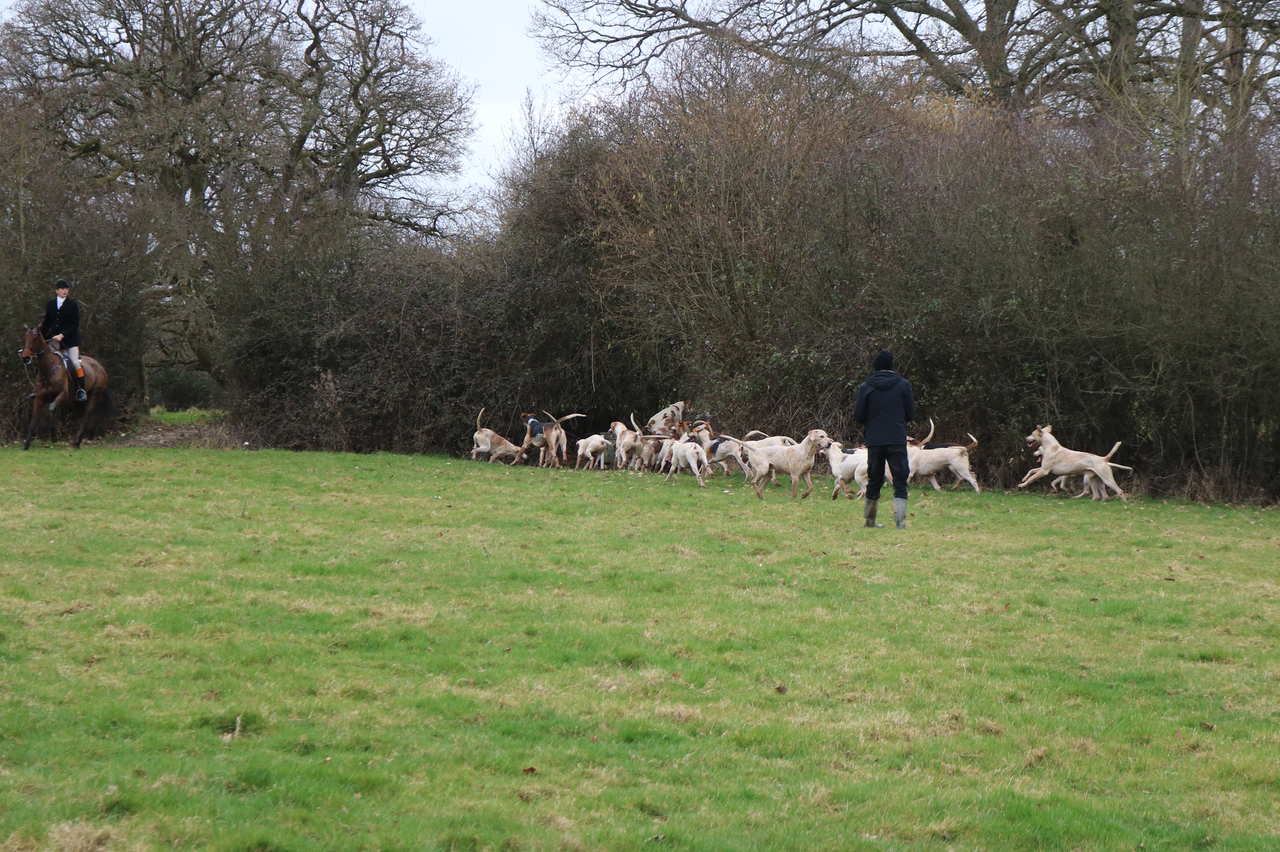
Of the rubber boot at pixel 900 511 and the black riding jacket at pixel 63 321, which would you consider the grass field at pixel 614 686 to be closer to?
the rubber boot at pixel 900 511

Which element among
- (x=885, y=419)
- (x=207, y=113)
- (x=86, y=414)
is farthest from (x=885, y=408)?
(x=207, y=113)

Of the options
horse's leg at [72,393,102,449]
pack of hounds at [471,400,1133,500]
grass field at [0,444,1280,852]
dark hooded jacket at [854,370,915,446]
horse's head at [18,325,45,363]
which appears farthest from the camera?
horse's leg at [72,393,102,449]

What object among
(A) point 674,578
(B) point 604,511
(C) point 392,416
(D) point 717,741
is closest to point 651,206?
(C) point 392,416

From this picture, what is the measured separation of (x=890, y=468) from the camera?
449 inches

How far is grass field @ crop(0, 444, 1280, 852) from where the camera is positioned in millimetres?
4031

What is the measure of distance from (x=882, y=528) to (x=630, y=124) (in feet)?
40.0

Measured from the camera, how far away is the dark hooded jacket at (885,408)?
11219mm

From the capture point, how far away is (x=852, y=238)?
18062mm

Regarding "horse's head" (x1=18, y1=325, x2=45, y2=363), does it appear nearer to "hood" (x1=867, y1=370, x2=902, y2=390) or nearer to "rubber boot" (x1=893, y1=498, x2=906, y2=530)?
"hood" (x1=867, y1=370, x2=902, y2=390)

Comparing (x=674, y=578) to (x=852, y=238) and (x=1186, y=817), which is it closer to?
(x=1186, y=817)

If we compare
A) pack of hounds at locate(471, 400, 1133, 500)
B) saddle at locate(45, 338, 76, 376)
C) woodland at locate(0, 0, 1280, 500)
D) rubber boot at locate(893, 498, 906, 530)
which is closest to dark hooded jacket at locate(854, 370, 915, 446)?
rubber boot at locate(893, 498, 906, 530)

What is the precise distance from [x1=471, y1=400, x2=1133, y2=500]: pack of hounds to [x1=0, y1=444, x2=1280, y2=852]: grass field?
3.39 metres

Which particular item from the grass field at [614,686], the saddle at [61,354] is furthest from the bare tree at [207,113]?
the grass field at [614,686]

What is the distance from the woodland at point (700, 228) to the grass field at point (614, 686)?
19.2 ft
